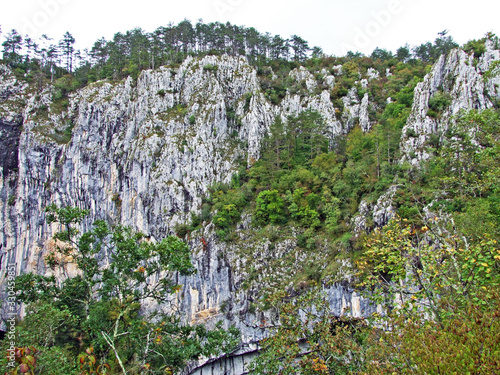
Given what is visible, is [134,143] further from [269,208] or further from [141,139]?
[269,208]

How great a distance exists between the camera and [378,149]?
25.3 meters

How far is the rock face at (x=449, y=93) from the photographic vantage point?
2392 centimetres

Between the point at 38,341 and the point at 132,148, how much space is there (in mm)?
29555

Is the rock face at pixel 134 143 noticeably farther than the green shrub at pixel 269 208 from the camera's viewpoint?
Yes

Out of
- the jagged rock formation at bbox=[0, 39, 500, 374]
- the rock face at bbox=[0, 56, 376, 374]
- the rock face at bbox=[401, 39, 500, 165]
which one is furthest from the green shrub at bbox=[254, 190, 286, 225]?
the rock face at bbox=[401, 39, 500, 165]

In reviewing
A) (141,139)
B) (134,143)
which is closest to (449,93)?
(141,139)

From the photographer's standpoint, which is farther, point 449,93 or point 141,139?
point 141,139

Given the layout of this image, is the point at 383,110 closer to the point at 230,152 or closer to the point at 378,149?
the point at 378,149

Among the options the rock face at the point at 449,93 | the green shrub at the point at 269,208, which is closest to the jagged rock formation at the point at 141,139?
the rock face at the point at 449,93

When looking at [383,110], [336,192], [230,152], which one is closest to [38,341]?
[336,192]

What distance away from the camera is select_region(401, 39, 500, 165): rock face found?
23922 millimetres

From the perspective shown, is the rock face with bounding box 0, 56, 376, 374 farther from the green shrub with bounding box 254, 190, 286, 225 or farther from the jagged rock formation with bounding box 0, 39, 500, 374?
the green shrub with bounding box 254, 190, 286, 225

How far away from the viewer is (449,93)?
26719 millimetres

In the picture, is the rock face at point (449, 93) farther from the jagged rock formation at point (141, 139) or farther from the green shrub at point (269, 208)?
the green shrub at point (269, 208)
